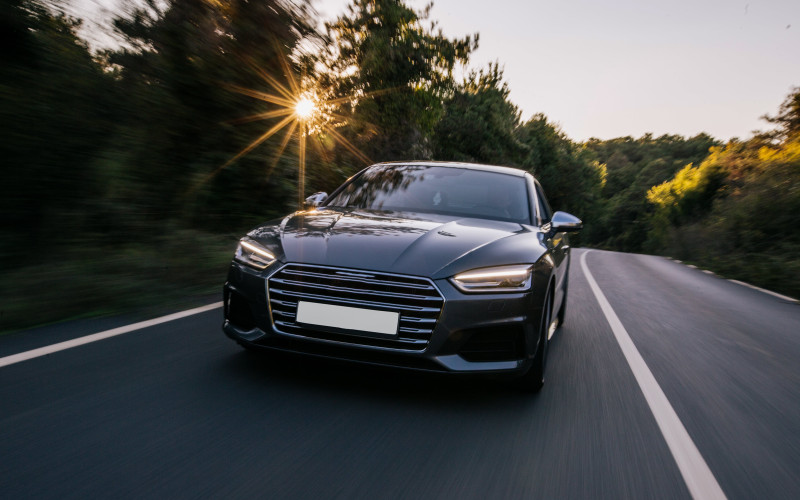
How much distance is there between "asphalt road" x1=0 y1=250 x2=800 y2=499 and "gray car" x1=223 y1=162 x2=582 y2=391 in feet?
1.03

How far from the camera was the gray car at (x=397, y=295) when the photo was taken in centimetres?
328

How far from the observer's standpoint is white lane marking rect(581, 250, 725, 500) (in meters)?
2.81

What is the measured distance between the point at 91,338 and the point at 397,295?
243 centimetres

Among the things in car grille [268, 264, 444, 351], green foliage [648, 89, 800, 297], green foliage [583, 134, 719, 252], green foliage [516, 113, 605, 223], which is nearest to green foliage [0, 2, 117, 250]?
car grille [268, 264, 444, 351]

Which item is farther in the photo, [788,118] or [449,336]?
[788,118]

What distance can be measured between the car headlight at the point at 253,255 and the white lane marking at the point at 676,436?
2.39 m

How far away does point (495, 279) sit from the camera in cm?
348

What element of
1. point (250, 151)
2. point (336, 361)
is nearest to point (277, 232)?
point (336, 361)

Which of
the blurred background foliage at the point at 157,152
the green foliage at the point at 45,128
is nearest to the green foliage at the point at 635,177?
the blurred background foliage at the point at 157,152

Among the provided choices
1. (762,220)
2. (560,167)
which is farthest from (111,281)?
(560,167)

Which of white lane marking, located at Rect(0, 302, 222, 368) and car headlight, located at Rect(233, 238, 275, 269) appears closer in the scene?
car headlight, located at Rect(233, 238, 275, 269)

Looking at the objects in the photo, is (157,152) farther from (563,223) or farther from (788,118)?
(788,118)

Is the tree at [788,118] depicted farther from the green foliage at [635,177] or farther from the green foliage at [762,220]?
the green foliage at [635,177]

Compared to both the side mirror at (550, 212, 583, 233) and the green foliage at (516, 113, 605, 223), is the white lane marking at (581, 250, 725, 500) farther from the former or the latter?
the green foliage at (516, 113, 605, 223)
